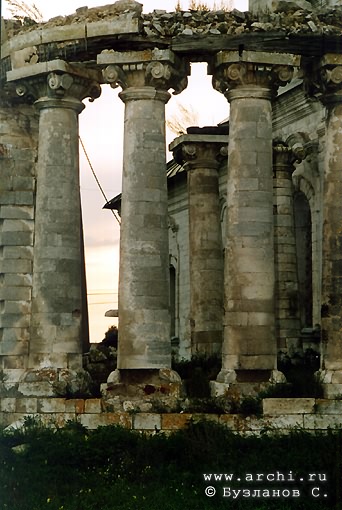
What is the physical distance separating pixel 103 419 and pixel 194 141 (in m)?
9.58

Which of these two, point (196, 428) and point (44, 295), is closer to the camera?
point (196, 428)

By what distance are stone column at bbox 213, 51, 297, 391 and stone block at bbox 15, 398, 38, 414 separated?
4.05 metres

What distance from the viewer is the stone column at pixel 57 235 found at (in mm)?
22734

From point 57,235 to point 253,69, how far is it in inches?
221

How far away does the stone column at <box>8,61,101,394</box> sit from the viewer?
22.7 m

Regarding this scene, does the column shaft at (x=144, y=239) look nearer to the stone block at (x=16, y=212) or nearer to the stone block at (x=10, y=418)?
the stone block at (x=10, y=418)

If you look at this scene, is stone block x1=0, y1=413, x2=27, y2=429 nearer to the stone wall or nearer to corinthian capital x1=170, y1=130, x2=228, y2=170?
the stone wall

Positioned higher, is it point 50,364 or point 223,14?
point 223,14

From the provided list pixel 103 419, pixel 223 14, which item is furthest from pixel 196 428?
pixel 223 14

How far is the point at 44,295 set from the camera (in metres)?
22.8

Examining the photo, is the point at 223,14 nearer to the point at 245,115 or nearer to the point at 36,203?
the point at 245,115

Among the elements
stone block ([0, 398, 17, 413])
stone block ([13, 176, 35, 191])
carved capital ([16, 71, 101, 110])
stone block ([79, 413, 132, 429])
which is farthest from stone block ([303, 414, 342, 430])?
stone block ([13, 176, 35, 191])

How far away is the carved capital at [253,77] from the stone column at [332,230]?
102 centimetres

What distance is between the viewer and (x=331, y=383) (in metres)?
21.2
